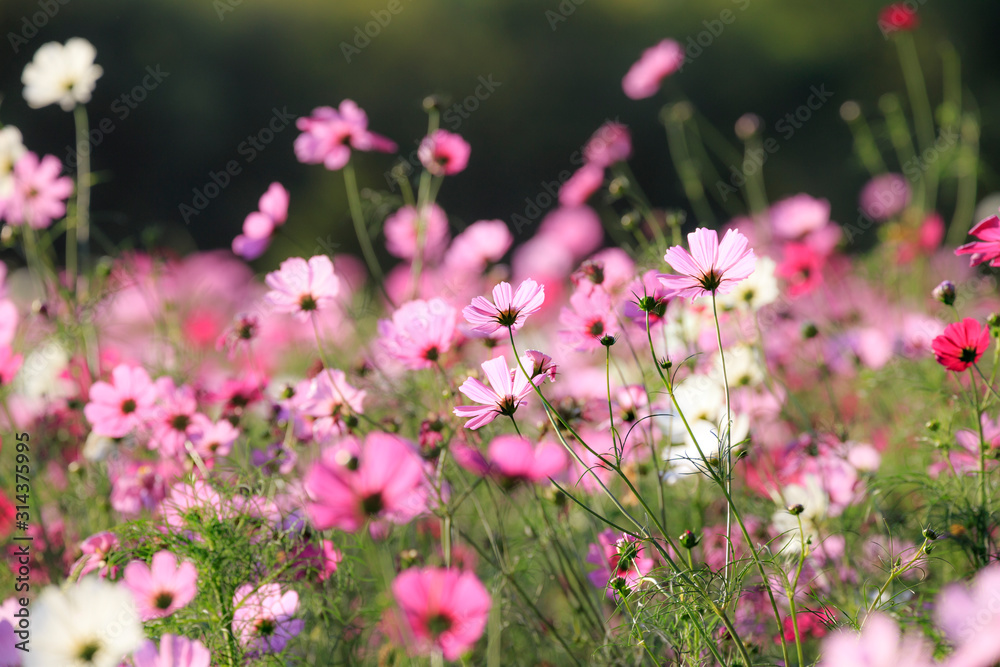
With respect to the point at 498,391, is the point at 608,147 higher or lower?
higher

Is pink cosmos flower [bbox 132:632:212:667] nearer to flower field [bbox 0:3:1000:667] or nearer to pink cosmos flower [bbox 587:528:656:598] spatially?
flower field [bbox 0:3:1000:667]

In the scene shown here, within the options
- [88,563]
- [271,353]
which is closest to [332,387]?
[88,563]

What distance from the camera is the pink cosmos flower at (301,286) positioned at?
0.88 meters

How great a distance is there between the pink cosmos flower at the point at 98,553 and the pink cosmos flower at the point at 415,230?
563mm

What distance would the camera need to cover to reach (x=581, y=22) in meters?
4.22

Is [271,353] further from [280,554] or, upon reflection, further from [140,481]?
[280,554]

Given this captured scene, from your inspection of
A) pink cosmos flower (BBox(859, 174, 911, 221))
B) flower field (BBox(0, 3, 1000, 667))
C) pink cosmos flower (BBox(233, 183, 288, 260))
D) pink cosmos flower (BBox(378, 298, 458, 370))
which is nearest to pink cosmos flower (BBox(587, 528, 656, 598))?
flower field (BBox(0, 3, 1000, 667))

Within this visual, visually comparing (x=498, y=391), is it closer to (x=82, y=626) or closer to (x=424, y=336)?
(x=424, y=336)

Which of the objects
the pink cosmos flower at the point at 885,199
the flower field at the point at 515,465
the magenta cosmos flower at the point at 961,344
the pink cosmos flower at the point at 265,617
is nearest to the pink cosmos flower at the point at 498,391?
the flower field at the point at 515,465

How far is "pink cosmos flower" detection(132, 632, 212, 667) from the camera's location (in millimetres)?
609

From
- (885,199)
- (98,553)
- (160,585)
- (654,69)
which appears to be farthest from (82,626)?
(885,199)

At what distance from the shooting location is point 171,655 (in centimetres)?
62

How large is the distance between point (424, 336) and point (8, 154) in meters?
0.83

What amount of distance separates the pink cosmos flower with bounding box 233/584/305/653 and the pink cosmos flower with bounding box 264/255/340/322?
0.29 m
